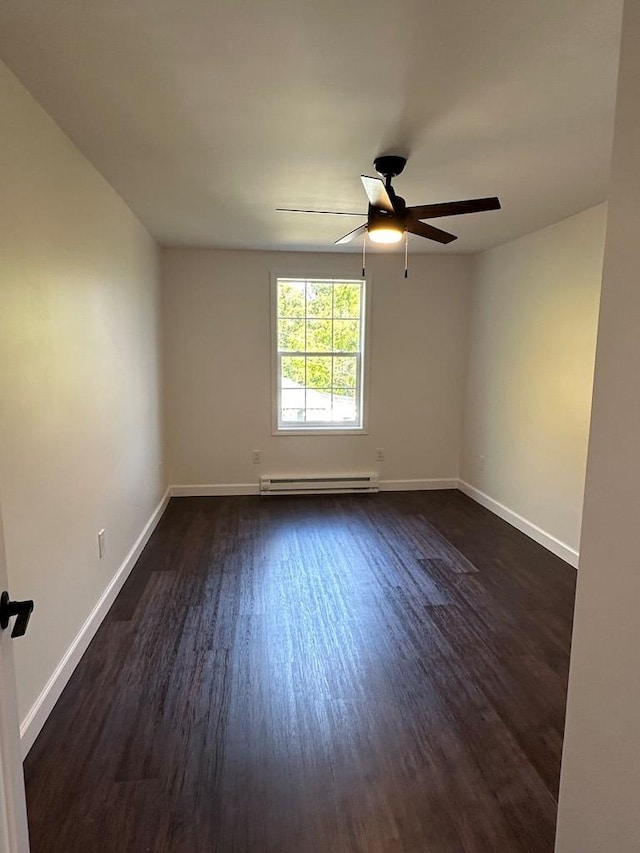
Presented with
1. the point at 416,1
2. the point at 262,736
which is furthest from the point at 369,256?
the point at 262,736

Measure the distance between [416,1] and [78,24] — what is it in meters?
0.97

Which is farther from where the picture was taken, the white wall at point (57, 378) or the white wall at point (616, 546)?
the white wall at point (57, 378)

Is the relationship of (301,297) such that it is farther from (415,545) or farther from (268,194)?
(415,545)

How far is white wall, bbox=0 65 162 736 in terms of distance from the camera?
1769 millimetres

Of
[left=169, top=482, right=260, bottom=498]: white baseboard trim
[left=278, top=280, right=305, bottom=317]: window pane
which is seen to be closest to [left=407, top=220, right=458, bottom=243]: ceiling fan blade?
[left=278, top=280, right=305, bottom=317]: window pane

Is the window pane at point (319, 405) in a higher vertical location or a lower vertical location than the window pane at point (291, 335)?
lower

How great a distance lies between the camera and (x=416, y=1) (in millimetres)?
1389

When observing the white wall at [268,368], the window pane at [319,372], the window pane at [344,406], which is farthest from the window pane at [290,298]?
the window pane at [344,406]

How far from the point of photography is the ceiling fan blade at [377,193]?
2.25 m

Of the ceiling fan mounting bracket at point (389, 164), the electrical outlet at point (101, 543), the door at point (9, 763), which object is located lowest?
the electrical outlet at point (101, 543)

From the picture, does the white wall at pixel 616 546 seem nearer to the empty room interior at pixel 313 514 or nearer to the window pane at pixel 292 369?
the empty room interior at pixel 313 514

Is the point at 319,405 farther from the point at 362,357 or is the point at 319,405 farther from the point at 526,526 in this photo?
the point at 526,526

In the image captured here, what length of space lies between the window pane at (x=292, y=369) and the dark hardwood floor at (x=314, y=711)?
2.05 meters

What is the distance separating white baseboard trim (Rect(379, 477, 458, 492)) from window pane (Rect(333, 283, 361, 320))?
1771 mm
